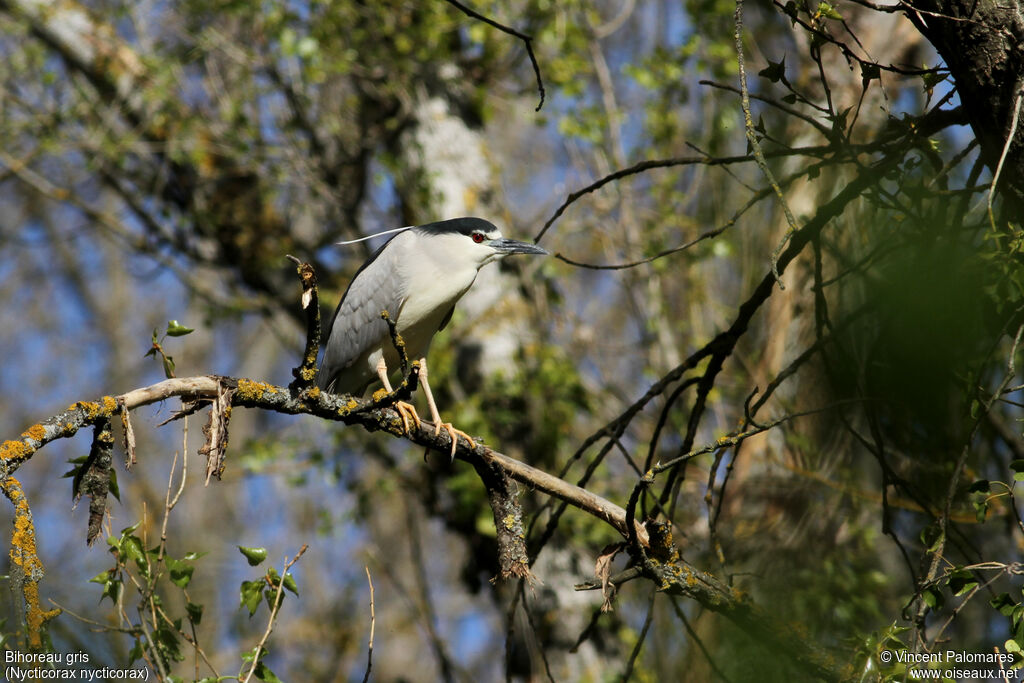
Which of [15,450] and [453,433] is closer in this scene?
[15,450]

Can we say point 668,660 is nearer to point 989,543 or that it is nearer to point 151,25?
point 989,543

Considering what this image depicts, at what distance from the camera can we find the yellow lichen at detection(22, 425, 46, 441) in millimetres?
1723

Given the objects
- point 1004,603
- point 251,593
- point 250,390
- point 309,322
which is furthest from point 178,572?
point 1004,603

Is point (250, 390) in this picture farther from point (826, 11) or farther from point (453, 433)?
point (826, 11)

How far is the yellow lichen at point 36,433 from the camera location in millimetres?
1723

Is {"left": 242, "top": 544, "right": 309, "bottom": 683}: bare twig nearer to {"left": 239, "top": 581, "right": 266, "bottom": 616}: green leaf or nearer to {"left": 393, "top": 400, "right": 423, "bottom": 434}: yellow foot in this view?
{"left": 239, "top": 581, "right": 266, "bottom": 616}: green leaf

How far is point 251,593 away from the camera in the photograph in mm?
2332

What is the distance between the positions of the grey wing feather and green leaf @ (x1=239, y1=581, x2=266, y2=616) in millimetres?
1559

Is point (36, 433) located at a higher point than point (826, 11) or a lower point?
lower

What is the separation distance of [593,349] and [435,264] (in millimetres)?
3294

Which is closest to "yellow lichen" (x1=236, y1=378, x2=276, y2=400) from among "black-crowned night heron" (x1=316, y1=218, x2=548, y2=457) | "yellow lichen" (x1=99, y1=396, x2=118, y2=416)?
"yellow lichen" (x1=99, y1=396, x2=118, y2=416)

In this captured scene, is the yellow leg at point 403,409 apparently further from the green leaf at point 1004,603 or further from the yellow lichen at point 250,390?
the green leaf at point 1004,603

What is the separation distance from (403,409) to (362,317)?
43.3 inches

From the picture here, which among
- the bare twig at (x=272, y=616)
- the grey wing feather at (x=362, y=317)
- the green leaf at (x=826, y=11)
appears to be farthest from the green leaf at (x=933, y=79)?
the grey wing feather at (x=362, y=317)
